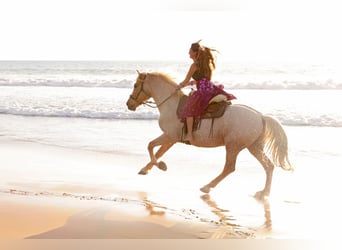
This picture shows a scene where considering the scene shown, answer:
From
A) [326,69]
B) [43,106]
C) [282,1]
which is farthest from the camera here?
[43,106]

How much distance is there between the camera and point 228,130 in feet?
11.6

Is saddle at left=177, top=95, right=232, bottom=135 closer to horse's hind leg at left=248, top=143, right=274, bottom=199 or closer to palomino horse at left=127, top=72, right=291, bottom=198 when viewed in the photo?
palomino horse at left=127, top=72, right=291, bottom=198

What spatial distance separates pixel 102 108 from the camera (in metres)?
4.45

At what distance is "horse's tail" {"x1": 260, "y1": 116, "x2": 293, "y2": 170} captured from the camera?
11.6ft

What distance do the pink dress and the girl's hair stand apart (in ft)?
0.17

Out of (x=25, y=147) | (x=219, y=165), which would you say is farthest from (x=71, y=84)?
(x=219, y=165)

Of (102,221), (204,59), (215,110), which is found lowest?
(102,221)

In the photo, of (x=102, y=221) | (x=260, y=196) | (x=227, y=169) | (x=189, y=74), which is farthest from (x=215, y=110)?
(x=102, y=221)

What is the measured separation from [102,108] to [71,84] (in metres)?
0.44

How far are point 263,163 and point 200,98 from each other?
52 centimetres

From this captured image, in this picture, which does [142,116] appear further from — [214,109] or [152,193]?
[214,109]

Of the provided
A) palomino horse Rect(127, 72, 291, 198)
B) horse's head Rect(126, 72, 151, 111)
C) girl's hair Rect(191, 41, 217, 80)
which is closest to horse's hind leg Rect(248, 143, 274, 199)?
palomino horse Rect(127, 72, 291, 198)

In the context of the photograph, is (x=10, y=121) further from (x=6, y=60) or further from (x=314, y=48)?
(x=314, y=48)

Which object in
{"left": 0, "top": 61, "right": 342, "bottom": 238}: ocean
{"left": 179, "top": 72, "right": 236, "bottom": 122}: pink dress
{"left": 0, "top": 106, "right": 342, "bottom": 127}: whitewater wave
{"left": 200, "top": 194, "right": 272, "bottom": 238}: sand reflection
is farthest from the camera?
{"left": 0, "top": 106, "right": 342, "bottom": 127}: whitewater wave
